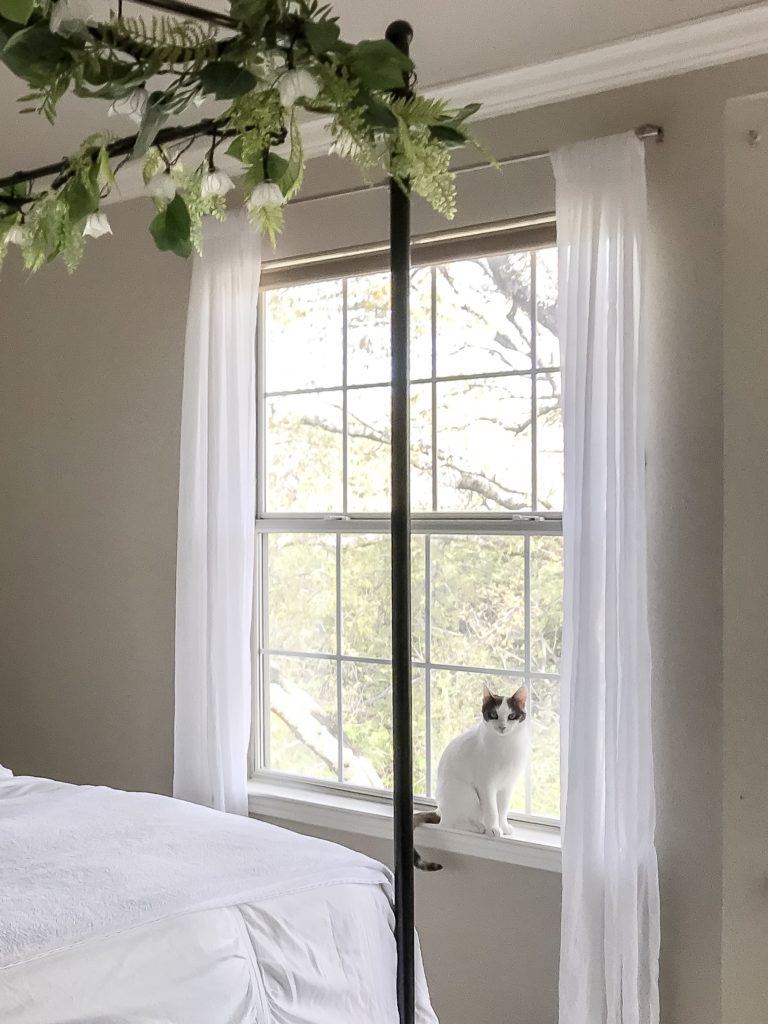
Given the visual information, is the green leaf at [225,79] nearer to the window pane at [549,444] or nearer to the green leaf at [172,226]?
the green leaf at [172,226]

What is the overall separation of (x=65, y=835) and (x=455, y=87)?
6.45ft

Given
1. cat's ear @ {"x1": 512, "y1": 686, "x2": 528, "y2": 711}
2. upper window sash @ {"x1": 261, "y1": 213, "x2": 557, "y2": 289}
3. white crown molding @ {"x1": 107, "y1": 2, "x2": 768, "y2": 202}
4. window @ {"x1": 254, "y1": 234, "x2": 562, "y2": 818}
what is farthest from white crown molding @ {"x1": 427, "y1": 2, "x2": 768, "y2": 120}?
cat's ear @ {"x1": 512, "y1": 686, "x2": 528, "y2": 711}

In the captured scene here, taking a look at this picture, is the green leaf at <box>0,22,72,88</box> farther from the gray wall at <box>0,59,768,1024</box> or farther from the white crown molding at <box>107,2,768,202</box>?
the gray wall at <box>0,59,768,1024</box>

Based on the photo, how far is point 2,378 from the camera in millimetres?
3512

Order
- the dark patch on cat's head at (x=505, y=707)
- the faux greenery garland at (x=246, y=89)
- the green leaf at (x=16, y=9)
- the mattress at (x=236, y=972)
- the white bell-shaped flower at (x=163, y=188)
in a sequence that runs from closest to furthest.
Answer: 1. the green leaf at (x=16, y=9)
2. the faux greenery garland at (x=246, y=89)
3. the white bell-shaped flower at (x=163, y=188)
4. the mattress at (x=236, y=972)
5. the dark patch on cat's head at (x=505, y=707)

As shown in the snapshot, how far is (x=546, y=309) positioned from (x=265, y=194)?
167 cm

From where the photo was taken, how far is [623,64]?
2.30m

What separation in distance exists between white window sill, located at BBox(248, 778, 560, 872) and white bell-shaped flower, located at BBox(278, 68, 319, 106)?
198 cm

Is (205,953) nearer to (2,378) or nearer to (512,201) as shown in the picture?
(512,201)

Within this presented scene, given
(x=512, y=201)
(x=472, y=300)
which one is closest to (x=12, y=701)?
(x=472, y=300)

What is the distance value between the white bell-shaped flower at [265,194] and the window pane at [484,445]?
165 centimetres

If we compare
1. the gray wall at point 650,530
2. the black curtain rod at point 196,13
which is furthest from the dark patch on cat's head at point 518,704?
the black curtain rod at point 196,13

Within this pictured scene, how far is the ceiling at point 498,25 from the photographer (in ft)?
6.99

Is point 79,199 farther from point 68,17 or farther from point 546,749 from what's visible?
point 546,749
